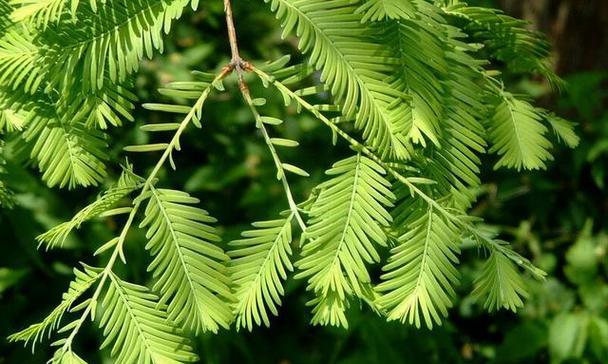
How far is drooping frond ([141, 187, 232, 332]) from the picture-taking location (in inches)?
34.7

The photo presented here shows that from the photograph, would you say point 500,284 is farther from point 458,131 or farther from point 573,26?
point 573,26

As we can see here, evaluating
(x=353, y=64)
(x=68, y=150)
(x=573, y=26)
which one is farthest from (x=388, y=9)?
(x=573, y=26)

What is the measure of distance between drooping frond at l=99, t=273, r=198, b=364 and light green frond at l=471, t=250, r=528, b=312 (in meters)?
0.36

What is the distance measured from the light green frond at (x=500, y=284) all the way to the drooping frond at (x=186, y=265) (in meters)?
0.31

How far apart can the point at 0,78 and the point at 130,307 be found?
342 millimetres

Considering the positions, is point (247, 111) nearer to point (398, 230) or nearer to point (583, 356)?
point (583, 356)

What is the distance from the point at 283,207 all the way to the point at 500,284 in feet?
3.94

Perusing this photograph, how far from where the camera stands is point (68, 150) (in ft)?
3.24

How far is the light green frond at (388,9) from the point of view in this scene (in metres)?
0.88

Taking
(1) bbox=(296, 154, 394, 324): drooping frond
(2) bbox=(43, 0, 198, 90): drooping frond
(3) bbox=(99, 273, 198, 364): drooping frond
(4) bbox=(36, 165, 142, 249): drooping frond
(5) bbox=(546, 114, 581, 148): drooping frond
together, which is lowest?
(5) bbox=(546, 114, 581, 148): drooping frond

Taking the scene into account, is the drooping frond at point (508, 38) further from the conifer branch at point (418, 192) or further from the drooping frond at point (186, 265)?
the drooping frond at point (186, 265)

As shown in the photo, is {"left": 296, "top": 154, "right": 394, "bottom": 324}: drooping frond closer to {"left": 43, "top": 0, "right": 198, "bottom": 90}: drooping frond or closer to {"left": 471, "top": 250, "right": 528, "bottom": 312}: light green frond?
{"left": 471, "top": 250, "right": 528, "bottom": 312}: light green frond

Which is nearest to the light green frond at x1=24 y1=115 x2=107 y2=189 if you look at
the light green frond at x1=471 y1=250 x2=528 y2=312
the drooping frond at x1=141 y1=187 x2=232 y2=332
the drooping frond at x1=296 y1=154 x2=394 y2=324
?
the drooping frond at x1=141 y1=187 x2=232 y2=332

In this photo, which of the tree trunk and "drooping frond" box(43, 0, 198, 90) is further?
the tree trunk
